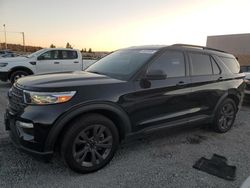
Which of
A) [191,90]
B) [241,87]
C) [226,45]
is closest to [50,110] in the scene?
[191,90]

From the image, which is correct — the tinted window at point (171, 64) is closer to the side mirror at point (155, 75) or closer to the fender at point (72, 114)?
the side mirror at point (155, 75)

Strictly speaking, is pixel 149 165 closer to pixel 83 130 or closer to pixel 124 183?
pixel 124 183

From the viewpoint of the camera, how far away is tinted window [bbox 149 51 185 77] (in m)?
4.07

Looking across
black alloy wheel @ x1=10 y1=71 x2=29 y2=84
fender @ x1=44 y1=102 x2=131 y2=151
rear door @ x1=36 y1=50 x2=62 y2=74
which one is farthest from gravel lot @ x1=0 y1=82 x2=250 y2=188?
rear door @ x1=36 y1=50 x2=62 y2=74

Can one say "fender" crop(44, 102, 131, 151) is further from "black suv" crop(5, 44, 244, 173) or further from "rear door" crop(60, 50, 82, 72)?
"rear door" crop(60, 50, 82, 72)

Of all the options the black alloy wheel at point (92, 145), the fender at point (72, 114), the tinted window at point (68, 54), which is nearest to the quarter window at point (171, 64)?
the fender at point (72, 114)

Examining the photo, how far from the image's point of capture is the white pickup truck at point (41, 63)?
10.4m

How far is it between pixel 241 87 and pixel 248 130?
3.14 feet

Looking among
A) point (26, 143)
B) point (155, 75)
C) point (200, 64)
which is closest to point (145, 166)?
point (155, 75)

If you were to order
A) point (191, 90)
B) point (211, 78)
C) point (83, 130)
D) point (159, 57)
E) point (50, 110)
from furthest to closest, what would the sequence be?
point (211, 78)
point (191, 90)
point (159, 57)
point (83, 130)
point (50, 110)

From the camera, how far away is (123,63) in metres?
4.25

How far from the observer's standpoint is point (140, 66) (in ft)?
12.7

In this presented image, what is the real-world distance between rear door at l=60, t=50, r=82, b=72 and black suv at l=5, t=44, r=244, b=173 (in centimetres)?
700

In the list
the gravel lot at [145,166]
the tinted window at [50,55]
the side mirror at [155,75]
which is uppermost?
the side mirror at [155,75]
